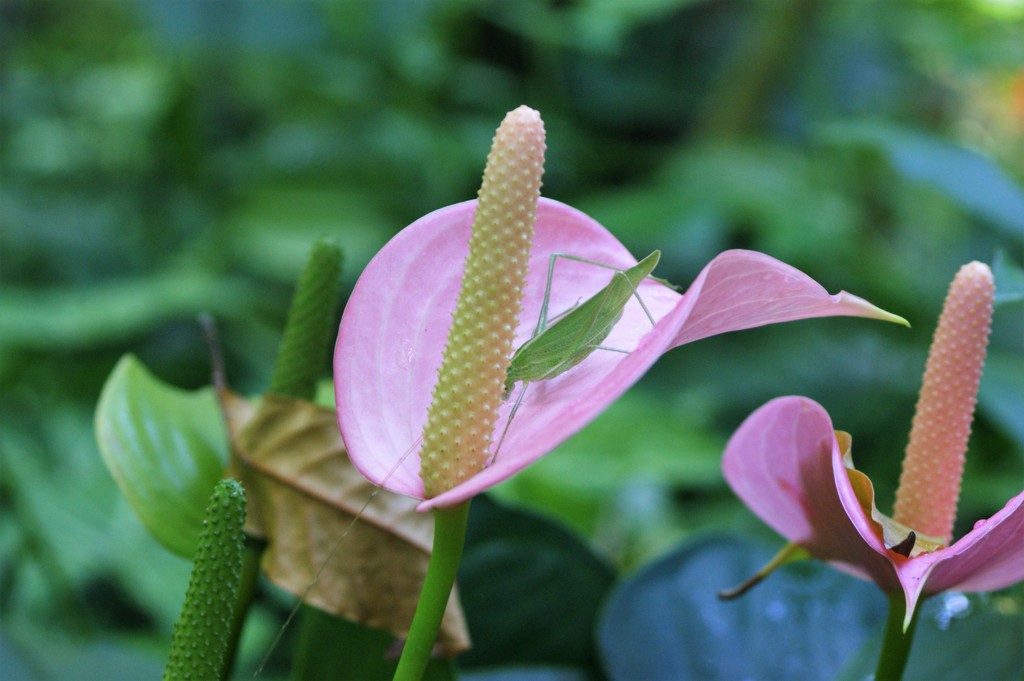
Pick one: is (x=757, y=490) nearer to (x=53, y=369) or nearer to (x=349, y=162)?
(x=53, y=369)

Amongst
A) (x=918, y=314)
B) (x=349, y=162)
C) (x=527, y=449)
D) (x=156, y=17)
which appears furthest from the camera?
(x=349, y=162)

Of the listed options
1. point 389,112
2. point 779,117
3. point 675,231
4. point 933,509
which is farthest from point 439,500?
point 779,117

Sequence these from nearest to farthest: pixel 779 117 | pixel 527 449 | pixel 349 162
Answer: pixel 527 449 → pixel 349 162 → pixel 779 117

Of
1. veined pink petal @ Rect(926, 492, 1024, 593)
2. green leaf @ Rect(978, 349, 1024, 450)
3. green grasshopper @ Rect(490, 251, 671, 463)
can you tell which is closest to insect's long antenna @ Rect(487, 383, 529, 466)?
green grasshopper @ Rect(490, 251, 671, 463)

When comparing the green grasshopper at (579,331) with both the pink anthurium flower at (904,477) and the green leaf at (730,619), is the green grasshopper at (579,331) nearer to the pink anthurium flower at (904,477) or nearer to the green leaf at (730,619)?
the pink anthurium flower at (904,477)

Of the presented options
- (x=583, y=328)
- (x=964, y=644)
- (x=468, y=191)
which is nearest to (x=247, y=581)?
(x=583, y=328)

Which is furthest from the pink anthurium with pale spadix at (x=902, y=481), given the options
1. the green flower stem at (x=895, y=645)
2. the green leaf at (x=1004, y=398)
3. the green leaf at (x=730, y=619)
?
the green leaf at (x=1004, y=398)
